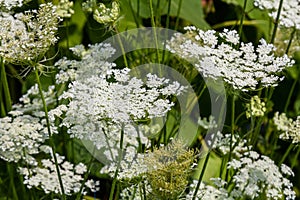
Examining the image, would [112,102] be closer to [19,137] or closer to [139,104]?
[139,104]

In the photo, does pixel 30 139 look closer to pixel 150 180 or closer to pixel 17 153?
pixel 17 153

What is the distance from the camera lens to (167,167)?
815mm

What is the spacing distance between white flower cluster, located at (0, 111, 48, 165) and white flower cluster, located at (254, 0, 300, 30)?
456 mm

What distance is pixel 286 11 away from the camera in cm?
121

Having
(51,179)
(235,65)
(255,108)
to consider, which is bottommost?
(51,179)

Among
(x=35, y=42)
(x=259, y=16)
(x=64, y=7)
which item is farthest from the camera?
(x=259, y=16)

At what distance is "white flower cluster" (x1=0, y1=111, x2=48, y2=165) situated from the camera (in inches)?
40.5

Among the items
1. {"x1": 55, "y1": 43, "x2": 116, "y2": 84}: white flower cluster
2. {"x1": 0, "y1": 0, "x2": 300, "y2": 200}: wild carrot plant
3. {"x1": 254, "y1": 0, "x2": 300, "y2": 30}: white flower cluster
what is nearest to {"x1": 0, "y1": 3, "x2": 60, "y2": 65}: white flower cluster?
{"x1": 0, "y1": 0, "x2": 300, "y2": 200}: wild carrot plant

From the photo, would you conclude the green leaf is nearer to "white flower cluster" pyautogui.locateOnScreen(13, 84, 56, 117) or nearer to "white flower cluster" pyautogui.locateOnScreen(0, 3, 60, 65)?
"white flower cluster" pyautogui.locateOnScreen(13, 84, 56, 117)

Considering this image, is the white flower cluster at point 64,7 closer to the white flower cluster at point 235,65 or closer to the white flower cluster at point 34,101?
the white flower cluster at point 34,101

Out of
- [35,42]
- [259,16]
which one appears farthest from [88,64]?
[259,16]

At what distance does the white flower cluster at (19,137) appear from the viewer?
A: 1029 mm

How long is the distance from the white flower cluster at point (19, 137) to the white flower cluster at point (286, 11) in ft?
1.49

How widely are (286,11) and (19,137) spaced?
543 mm
